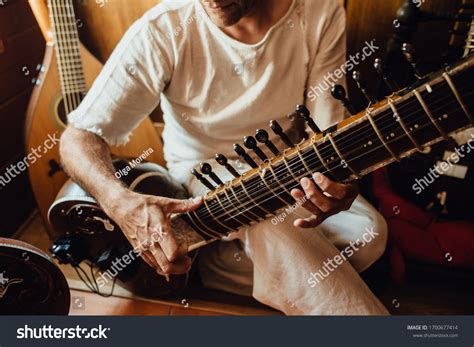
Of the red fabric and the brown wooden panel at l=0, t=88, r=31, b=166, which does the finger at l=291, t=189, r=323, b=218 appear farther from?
the brown wooden panel at l=0, t=88, r=31, b=166

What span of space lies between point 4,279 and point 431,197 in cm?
124

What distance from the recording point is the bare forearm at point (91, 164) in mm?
936

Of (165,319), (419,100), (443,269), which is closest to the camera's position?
(419,100)

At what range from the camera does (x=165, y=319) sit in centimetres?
97

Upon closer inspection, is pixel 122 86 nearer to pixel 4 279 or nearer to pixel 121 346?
pixel 4 279

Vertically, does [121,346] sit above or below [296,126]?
below

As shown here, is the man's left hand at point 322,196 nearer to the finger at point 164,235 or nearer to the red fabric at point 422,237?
the finger at point 164,235

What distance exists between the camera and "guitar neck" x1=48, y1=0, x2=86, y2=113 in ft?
4.27

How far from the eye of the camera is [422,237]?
129 cm

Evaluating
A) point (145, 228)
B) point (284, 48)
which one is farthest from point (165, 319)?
point (284, 48)

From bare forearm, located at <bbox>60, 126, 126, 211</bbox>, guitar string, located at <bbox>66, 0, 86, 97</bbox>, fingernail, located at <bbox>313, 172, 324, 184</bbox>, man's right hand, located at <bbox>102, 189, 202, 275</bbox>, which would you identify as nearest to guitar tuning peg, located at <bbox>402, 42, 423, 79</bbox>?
fingernail, located at <bbox>313, 172, 324, 184</bbox>

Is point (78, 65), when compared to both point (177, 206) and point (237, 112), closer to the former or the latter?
point (237, 112)

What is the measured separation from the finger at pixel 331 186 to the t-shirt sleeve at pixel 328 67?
0.32m

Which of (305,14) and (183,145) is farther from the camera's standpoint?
(183,145)
